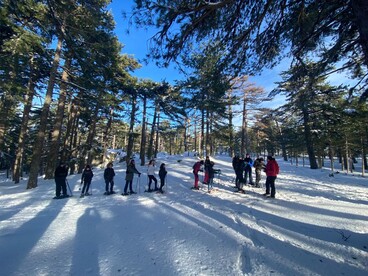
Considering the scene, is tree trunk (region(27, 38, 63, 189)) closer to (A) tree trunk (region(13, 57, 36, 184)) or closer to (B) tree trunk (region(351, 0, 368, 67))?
(A) tree trunk (region(13, 57, 36, 184))

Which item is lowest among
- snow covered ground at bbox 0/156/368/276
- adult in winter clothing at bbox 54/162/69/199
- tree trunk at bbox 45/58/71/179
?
snow covered ground at bbox 0/156/368/276

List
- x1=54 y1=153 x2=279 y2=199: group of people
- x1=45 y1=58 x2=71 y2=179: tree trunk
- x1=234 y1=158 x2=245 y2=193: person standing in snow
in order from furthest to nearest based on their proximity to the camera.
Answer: x1=45 y1=58 x2=71 y2=179: tree trunk < x1=234 y1=158 x2=245 y2=193: person standing in snow < x1=54 y1=153 x2=279 y2=199: group of people

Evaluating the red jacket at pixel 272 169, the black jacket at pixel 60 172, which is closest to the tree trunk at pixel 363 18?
the red jacket at pixel 272 169

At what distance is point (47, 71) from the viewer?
13422 mm

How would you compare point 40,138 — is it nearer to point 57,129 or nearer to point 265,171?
point 57,129

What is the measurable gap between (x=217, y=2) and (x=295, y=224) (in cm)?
585

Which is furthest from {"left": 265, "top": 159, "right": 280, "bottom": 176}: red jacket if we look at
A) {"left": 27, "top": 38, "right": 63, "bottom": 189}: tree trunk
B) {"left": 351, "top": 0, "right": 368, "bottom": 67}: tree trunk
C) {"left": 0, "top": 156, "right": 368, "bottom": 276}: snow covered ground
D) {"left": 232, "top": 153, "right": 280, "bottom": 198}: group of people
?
{"left": 27, "top": 38, "right": 63, "bottom": 189}: tree trunk

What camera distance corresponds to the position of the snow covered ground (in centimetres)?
314

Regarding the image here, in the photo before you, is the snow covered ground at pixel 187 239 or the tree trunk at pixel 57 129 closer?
the snow covered ground at pixel 187 239

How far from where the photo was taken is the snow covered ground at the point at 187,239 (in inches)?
124

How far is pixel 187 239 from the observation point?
4.18 m

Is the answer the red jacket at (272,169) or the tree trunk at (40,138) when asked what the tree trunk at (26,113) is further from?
the red jacket at (272,169)

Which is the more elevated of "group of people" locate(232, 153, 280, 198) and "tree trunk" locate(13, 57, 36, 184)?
"tree trunk" locate(13, 57, 36, 184)

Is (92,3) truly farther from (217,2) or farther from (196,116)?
(196,116)
